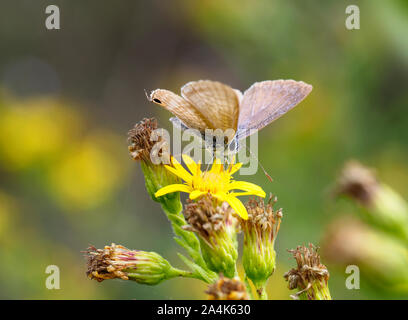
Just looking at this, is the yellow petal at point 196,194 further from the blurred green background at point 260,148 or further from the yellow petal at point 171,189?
the blurred green background at point 260,148

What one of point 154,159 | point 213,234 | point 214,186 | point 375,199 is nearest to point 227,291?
point 213,234

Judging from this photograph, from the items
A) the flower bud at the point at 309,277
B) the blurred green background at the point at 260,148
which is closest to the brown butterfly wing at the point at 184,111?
the flower bud at the point at 309,277

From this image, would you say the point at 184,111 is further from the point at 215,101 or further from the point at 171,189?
the point at 171,189

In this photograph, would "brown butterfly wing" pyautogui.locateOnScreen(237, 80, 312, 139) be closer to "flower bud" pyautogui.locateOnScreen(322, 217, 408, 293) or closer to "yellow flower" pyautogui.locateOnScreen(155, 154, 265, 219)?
"yellow flower" pyautogui.locateOnScreen(155, 154, 265, 219)

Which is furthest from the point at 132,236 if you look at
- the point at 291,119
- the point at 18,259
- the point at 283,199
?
the point at 291,119

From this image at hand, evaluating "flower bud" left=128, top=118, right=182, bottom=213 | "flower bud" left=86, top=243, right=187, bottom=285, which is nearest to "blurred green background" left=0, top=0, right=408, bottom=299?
"flower bud" left=128, top=118, right=182, bottom=213
